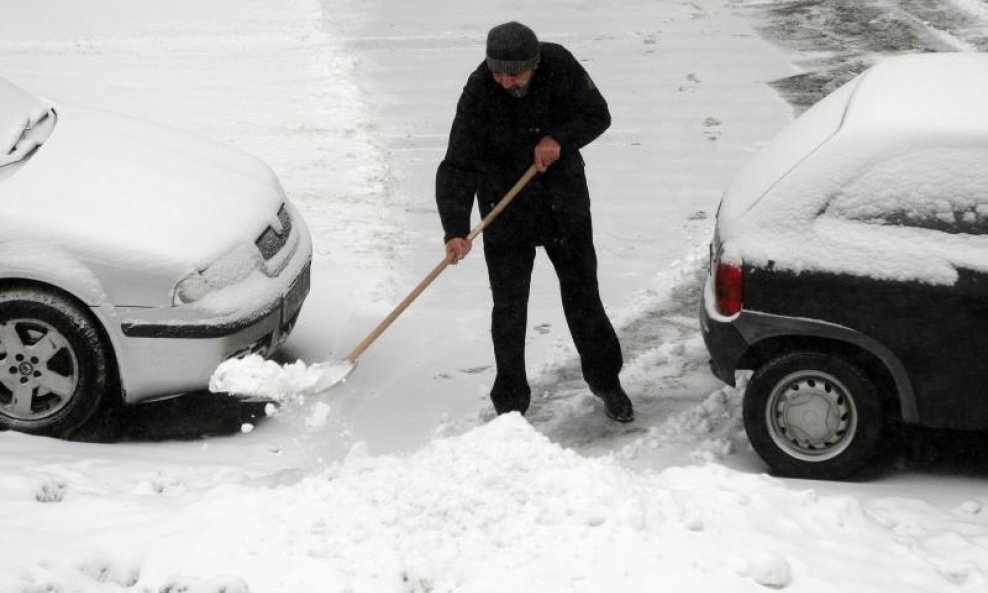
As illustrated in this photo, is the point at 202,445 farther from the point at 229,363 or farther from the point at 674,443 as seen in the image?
the point at 674,443

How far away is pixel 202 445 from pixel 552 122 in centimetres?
208

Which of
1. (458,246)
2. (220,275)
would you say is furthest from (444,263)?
(220,275)

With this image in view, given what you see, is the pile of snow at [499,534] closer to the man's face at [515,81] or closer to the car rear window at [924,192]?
the car rear window at [924,192]

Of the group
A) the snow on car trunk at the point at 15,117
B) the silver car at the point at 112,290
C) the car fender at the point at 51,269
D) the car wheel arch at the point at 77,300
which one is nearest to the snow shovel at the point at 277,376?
the silver car at the point at 112,290

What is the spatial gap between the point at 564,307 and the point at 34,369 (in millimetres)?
2300

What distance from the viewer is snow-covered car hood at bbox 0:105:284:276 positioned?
220 inches

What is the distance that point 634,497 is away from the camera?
14.1 feet

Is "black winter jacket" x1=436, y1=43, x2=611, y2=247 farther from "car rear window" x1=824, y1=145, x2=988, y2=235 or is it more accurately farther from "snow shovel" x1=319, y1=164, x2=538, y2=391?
"car rear window" x1=824, y1=145, x2=988, y2=235

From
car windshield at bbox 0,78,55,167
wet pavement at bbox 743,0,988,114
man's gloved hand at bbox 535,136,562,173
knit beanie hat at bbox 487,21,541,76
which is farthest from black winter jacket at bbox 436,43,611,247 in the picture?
wet pavement at bbox 743,0,988,114

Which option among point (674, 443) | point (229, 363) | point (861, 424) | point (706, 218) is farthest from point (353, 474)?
point (706, 218)

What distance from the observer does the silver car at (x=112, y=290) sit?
218 inches

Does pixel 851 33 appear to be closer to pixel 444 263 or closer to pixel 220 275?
pixel 444 263

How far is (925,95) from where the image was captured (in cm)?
522

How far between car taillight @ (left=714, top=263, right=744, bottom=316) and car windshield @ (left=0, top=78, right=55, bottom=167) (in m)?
3.22
